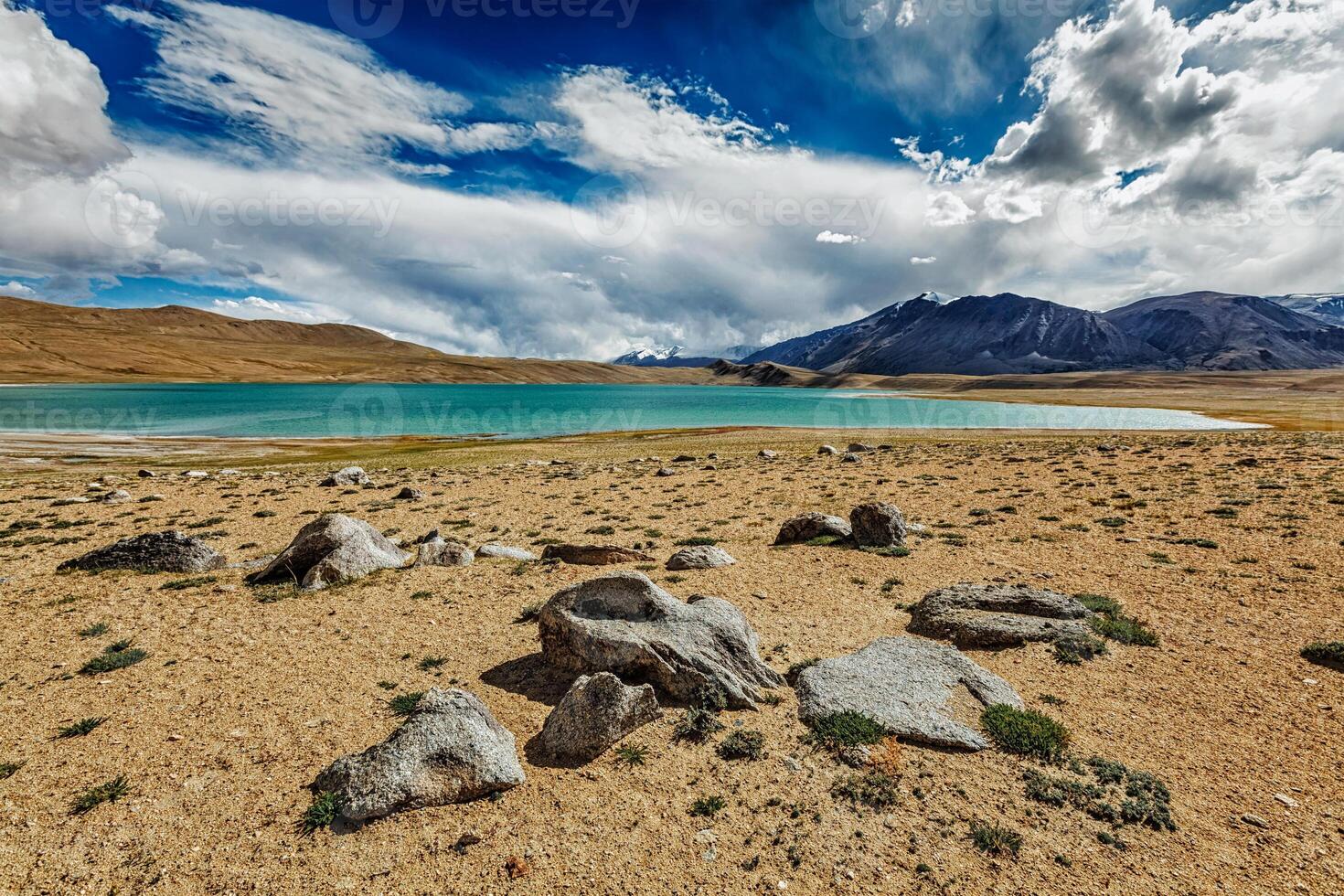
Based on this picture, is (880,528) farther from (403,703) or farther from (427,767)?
(427,767)

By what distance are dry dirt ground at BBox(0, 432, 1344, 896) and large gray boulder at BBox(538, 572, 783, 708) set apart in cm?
73

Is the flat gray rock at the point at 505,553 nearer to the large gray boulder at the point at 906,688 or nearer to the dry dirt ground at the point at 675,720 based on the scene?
the dry dirt ground at the point at 675,720

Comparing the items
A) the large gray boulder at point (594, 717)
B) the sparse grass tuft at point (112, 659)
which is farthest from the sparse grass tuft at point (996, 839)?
the sparse grass tuft at point (112, 659)

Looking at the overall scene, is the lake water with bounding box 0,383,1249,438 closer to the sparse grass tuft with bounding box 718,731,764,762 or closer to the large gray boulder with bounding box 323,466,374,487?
the large gray boulder with bounding box 323,466,374,487

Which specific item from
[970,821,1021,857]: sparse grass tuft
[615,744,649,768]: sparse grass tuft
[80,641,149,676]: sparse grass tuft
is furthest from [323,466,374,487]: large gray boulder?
[970,821,1021,857]: sparse grass tuft

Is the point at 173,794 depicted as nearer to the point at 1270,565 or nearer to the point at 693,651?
the point at 693,651

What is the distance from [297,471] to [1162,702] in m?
51.4

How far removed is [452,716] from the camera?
8758 millimetres

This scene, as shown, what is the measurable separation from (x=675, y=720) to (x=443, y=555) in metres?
11.9

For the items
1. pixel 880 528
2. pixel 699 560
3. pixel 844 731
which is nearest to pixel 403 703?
pixel 844 731

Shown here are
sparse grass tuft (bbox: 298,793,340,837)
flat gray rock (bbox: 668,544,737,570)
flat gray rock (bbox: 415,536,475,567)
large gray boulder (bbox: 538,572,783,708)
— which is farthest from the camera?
flat gray rock (bbox: 415,536,475,567)

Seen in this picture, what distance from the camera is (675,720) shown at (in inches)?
396

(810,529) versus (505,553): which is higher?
(810,529)

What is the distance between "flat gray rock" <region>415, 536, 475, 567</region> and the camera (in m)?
18.4
